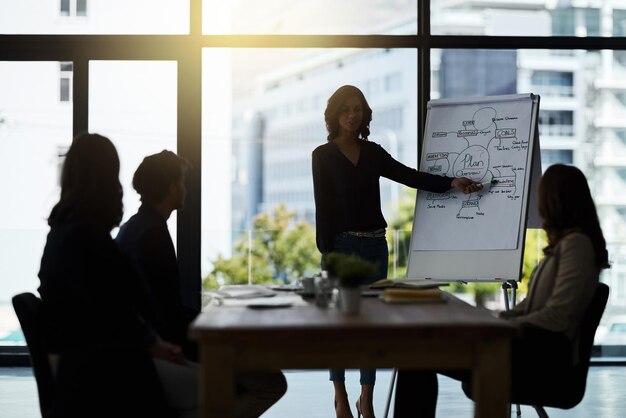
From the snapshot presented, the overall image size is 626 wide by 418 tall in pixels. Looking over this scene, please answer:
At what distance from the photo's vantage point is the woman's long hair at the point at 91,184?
2.66 metres

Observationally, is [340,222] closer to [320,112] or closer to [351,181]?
[351,181]

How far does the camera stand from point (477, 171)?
461 cm

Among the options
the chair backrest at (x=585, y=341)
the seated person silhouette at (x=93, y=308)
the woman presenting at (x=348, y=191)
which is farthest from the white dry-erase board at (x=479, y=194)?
the seated person silhouette at (x=93, y=308)

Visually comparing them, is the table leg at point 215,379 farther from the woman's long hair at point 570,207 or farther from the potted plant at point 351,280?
the woman's long hair at point 570,207

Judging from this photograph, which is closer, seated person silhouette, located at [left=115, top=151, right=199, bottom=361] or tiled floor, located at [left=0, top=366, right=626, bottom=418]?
seated person silhouette, located at [left=115, top=151, right=199, bottom=361]

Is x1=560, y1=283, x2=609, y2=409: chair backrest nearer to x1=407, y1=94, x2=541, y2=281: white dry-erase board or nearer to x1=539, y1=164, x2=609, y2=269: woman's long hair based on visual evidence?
x1=539, y1=164, x2=609, y2=269: woman's long hair

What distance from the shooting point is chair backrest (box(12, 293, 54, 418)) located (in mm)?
2736

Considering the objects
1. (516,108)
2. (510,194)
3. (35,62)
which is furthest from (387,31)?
(35,62)

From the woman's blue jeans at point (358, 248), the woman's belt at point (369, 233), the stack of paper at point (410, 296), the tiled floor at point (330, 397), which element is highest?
the woman's belt at point (369, 233)

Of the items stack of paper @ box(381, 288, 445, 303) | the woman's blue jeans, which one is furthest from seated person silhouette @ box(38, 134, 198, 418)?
the woman's blue jeans

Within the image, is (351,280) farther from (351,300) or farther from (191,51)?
(191,51)

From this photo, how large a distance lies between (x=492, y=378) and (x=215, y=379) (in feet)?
2.52

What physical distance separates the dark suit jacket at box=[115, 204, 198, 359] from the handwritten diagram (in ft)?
6.05

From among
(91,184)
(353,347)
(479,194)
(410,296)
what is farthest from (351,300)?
(479,194)
